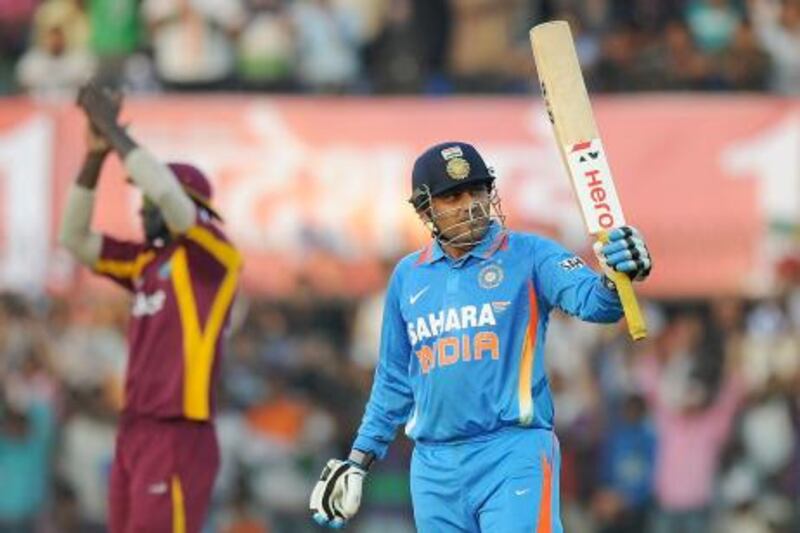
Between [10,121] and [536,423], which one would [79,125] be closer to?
[10,121]

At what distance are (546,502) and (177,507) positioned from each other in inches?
96.1

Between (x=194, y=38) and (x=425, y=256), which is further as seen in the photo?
(x=194, y=38)

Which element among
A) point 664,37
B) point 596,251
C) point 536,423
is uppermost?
point 664,37

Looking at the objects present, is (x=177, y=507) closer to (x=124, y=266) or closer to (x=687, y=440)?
(x=124, y=266)

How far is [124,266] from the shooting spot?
39.0 feet

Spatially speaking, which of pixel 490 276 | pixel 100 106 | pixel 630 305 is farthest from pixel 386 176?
pixel 630 305

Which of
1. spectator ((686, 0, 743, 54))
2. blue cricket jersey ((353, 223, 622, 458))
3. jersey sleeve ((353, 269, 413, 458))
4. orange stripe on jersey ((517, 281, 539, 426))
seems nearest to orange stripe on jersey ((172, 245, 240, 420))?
jersey sleeve ((353, 269, 413, 458))

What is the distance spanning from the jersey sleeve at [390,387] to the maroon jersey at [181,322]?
1605 millimetres

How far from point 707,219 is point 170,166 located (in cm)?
688

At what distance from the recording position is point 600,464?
17125 mm

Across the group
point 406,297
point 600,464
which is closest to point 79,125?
point 600,464

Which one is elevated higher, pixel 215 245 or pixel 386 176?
pixel 386 176

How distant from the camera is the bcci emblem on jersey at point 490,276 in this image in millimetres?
9695

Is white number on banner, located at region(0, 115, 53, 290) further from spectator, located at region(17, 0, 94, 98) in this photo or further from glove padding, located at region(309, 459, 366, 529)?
glove padding, located at region(309, 459, 366, 529)
